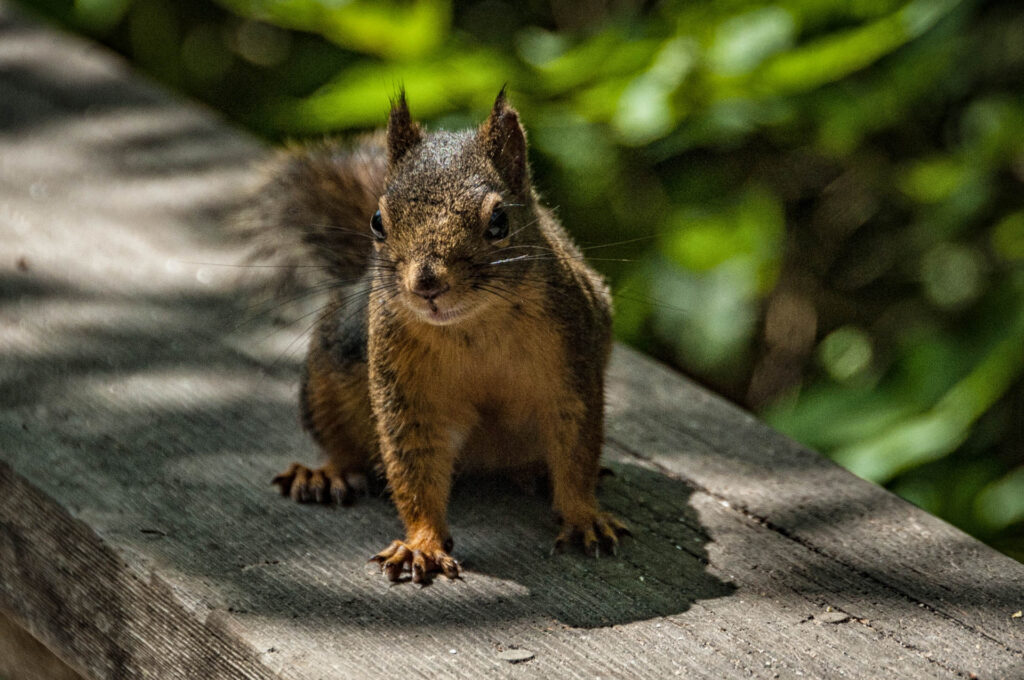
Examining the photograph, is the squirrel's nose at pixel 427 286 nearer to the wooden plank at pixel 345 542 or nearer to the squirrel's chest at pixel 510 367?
the squirrel's chest at pixel 510 367

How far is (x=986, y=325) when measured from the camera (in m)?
2.62

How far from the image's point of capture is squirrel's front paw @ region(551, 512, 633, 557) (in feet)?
5.26

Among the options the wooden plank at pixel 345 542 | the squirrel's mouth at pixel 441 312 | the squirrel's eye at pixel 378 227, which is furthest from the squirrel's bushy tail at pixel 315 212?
the squirrel's mouth at pixel 441 312

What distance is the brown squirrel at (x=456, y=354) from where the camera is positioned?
154cm

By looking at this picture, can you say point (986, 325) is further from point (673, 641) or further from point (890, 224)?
point (673, 641)

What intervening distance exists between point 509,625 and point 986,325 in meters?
1.61

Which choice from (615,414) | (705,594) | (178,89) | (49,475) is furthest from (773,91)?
(178,89)

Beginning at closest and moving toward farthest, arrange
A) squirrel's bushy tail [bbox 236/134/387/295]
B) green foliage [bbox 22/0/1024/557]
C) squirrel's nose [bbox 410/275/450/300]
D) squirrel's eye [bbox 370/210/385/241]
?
squirrel's nose [bbox 410/275/450/300], squirrel's eye [bbox 370/210/385/241], squirrel's bushy tail [bbox 236/134/387/295], green foliage [bbox 22/0/1024/557]

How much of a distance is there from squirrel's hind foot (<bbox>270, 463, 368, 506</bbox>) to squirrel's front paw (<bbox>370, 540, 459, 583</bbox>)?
0.18 meters

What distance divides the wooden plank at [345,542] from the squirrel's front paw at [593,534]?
0.08ft

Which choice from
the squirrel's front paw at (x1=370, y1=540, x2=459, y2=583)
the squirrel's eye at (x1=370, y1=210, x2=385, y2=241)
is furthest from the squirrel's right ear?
the squirrel's front paw at (x1=370, y1=540, x2=459, y2=583)

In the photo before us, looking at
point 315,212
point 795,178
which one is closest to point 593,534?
point 315,212

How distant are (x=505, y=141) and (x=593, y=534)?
0.52 meters

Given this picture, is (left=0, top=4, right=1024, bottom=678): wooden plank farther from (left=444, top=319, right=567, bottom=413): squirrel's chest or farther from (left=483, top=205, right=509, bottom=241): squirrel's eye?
(left=483, top=205, right=509, bottom=241): squirrel's eye
